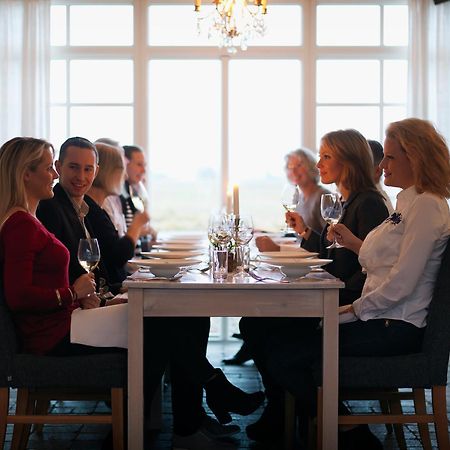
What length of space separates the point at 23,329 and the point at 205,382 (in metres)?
0.72

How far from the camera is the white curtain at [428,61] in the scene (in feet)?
20.4

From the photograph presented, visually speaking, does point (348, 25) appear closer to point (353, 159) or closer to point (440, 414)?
point (353, 159)

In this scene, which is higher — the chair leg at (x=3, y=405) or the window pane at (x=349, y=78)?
the window pane at (x=349, y=78)

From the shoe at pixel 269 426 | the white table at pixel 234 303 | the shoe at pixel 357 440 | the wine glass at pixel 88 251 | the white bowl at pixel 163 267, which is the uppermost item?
the wine glass at pixel 88 251

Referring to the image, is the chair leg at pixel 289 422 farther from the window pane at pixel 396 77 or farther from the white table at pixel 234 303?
the window pane at pixel 396 77

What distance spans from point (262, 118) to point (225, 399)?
13.3 feet

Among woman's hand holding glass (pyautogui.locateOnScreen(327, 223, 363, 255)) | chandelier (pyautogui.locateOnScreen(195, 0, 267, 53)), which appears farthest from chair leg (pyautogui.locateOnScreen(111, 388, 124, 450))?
chandelier (pyautogui.locateOnScreen(195, 0, 267, 53))

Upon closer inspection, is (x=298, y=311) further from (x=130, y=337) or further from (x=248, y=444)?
(x=248, y=444)

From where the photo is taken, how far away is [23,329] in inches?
100.0

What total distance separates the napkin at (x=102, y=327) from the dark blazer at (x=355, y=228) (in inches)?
35.9

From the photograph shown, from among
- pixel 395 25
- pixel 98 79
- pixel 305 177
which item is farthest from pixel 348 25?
pixel 98 79

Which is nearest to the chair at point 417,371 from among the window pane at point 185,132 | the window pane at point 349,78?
the window pane at point 185,132

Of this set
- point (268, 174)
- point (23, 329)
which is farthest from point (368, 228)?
point (268, 174)

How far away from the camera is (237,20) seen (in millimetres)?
4668
